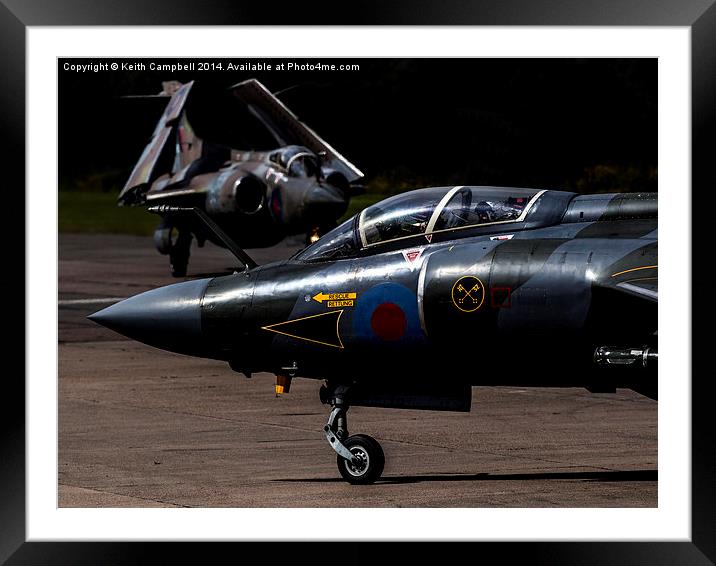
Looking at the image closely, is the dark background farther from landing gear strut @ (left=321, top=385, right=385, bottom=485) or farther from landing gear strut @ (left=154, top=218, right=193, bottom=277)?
landing gear strut @ (left=321, top=385, right=385, bottom=485)

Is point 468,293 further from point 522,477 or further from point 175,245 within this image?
point 175,245

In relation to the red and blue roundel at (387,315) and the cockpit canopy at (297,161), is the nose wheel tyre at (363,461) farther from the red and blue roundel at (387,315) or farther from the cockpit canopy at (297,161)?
the cockpit canopy at (297,161)

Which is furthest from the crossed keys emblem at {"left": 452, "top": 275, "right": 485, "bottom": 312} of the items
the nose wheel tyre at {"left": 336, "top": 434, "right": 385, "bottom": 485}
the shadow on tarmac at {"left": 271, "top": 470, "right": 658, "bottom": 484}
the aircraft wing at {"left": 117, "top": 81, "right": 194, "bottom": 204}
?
the aircraft wing at {"left": 117, "top": 81, "right": 194, "bottom": 204}

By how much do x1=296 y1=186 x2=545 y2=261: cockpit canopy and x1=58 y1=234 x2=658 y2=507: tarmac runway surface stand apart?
2122 mm

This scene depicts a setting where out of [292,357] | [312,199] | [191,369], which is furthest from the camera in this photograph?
[312,199]

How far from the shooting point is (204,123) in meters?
29.3

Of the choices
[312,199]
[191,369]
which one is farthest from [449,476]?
[312,199]

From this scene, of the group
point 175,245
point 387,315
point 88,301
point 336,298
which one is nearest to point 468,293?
point 387,315

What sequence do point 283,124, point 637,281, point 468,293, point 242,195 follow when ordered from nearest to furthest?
point 637,281 < point 468,293 < point 242,195 < point 283,124

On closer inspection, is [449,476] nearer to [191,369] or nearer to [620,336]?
[620,336]

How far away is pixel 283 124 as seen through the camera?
95.1 ft

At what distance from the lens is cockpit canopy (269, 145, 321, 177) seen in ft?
89.8
